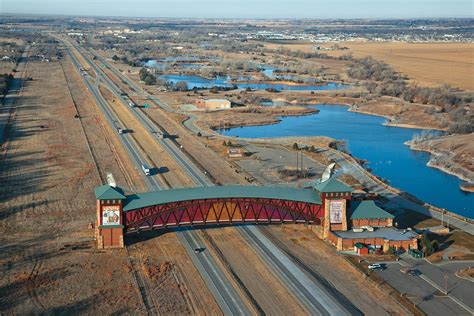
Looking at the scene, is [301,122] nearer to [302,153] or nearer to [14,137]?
[302,153]

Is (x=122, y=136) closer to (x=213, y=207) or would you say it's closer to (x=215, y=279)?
(x=213, y=207)

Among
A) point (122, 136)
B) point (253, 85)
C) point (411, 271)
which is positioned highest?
point (411, 271)

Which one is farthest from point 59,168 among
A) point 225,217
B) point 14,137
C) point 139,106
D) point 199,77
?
point 199,77

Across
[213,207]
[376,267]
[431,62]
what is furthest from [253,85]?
[376,267]

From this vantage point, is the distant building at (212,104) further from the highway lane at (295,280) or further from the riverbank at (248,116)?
the highway lane at (295,280)

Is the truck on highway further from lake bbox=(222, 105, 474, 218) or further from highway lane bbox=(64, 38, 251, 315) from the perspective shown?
lake bbox=(222, 105, 474, 218)

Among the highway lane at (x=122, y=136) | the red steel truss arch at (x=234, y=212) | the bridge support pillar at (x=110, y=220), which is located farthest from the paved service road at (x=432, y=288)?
the highway lane at (x=122, y=136)

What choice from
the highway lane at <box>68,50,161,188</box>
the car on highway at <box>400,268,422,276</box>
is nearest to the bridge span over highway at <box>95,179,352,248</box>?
the car on highway at <box>400,268,422,276</box>
